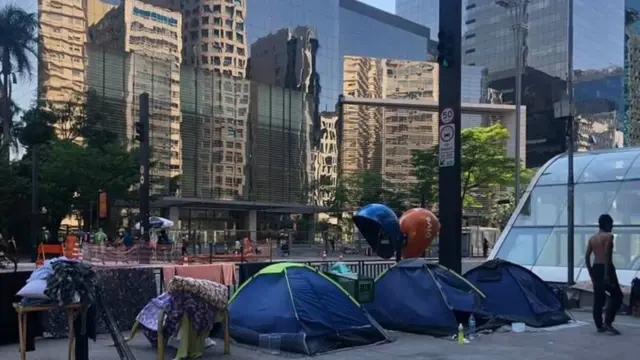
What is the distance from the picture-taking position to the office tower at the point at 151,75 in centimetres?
5681

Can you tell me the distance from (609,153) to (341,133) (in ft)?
196

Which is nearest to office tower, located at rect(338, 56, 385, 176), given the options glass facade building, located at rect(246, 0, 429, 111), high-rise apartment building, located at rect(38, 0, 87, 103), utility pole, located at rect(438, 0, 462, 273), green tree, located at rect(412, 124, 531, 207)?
glass facade building, located at rect(246, 0, 429, 111)

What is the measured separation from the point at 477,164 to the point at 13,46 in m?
34.2

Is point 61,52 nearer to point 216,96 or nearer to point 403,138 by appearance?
point 216,96

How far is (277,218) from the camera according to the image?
69312 mm

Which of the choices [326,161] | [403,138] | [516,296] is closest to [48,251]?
[516,296]

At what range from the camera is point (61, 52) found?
2141 inches

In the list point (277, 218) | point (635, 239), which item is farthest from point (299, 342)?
point (277, 218)

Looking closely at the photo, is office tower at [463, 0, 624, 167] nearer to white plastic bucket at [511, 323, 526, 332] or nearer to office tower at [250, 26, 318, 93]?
office tower at [250, 26, 318, 93]

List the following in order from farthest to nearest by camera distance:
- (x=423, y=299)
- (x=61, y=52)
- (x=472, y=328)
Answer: (x=61, y=52)
(x=423, y=299)
(x=472, y=328)

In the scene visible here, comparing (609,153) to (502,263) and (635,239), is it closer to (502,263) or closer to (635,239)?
(635,239)

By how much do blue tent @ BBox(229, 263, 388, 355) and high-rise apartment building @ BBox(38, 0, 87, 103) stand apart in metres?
46.3

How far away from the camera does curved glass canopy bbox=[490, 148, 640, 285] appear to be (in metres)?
16.5

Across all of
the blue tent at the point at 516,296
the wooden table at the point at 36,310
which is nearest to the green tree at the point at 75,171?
the blue tent at the point at 516,296
